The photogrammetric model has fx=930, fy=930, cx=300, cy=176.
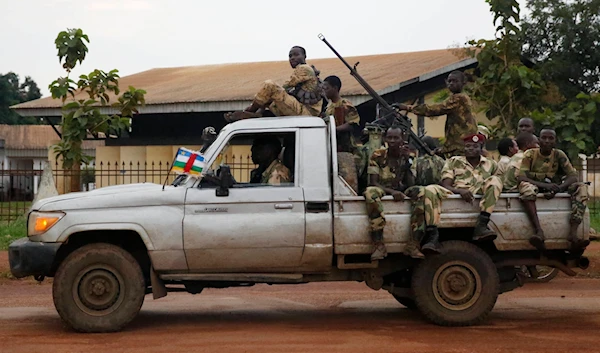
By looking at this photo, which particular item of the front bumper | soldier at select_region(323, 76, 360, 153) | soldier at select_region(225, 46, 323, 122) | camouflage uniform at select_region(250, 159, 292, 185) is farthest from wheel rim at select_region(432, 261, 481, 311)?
the front bumper

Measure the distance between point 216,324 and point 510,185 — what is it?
10.6 feet

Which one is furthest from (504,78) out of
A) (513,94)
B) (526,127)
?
(526,127)

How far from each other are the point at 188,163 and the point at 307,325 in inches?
76.8

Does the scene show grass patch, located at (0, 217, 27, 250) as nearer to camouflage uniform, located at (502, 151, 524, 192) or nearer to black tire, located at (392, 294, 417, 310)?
black tire, located at (392, 294, 417, 310)

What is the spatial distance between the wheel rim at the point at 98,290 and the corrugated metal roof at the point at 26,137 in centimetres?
4306

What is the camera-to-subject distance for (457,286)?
8891 mm

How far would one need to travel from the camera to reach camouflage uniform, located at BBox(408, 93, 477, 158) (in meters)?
10.8

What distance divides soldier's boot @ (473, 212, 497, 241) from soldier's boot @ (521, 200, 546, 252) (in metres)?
0.41

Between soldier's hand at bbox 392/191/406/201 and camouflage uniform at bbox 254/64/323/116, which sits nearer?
soldier's hand at bbox 392/191/406/201

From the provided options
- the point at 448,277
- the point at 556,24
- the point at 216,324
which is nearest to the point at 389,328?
the point at 448,277

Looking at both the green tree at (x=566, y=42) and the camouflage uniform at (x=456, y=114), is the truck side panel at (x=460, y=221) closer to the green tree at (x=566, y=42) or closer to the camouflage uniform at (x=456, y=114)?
the camouflage uniform at (x=456, y=114)

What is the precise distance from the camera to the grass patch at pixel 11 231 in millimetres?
16562

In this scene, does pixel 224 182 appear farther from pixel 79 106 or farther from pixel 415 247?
pixel 79 106

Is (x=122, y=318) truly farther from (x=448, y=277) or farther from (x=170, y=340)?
(x=448, y=277)
